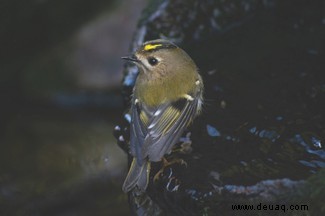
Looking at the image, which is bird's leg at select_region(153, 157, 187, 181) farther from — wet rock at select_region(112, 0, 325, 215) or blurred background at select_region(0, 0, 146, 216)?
blurred background at select_region(0, 0, 146, 216)

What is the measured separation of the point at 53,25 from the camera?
701cm

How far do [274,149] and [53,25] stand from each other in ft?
12.7

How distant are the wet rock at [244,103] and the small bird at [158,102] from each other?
91 mm

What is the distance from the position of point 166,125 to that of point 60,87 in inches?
120

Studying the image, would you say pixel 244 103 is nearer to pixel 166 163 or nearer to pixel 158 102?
pixel 158 102

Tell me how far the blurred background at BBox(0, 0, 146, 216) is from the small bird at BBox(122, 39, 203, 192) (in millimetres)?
1974

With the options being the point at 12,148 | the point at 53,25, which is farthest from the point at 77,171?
the point at 53,25

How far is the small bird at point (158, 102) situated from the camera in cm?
396

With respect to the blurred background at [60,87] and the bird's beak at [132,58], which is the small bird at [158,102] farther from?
the blurred background at [60,87]

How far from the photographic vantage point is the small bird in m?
3.96

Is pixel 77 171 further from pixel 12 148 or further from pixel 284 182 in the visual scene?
pixel 284 182

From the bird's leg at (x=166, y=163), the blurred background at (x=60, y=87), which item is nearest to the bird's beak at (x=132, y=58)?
the bird's leg at (x=166, y=163)

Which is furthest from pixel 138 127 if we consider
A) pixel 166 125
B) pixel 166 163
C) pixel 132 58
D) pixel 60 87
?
pixel 60 87

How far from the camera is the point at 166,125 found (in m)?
4.18
